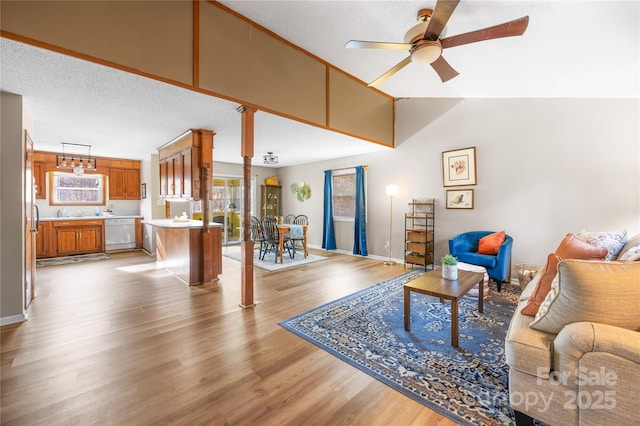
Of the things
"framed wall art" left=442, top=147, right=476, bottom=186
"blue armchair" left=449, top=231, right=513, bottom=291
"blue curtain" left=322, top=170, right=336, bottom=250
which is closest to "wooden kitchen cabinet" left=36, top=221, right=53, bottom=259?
"blue curtain" left=322, top=170, right=336, bottom=250

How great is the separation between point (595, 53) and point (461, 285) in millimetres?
2637

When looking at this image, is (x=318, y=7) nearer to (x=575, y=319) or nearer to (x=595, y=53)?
(x=595, y=53)

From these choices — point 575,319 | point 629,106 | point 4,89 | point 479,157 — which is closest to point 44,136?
point 4,89

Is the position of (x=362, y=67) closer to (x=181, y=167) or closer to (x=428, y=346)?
(x=181, y=167)

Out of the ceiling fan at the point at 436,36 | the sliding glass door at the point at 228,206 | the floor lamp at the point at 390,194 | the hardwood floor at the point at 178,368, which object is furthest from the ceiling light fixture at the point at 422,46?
the sliding glass door at the point at 228,206

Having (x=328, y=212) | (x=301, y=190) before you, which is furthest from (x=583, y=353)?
(x=301, y=190)

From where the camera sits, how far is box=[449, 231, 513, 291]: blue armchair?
12.5ft

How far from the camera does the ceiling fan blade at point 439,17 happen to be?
1866 millimetres

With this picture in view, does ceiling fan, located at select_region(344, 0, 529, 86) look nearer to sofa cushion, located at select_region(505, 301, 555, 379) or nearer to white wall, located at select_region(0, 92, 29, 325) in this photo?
sofa cushion, located at select_region(505, 301, 555, 379)

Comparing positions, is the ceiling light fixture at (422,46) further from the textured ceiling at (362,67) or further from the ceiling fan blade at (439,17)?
the textured ceiling at (362,67)

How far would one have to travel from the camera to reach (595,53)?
8.84 feet

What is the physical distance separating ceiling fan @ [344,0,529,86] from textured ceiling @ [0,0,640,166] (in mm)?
393

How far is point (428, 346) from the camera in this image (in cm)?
240

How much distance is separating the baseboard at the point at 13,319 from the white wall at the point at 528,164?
5.61m
